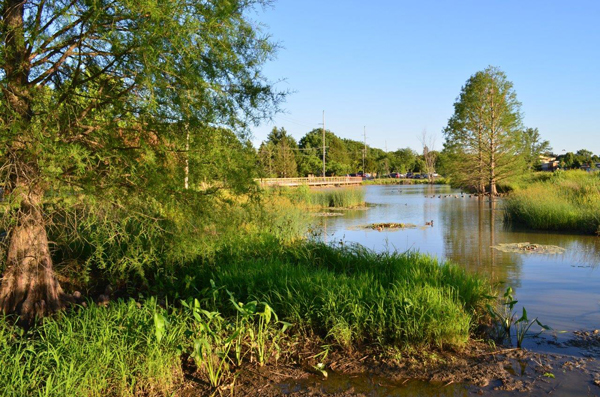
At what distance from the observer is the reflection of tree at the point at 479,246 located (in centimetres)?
909

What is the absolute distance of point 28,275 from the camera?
208 inches

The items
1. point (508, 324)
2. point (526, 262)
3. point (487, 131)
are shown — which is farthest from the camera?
point (487, 131)

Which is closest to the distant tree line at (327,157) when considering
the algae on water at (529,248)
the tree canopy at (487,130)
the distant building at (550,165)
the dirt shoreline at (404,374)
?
the tree canopy at (487,130)

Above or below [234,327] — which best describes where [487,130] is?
above

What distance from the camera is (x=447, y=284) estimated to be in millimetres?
5590

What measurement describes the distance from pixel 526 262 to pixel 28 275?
9305 mm

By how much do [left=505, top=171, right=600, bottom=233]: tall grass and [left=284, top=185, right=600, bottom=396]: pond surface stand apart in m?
0.58

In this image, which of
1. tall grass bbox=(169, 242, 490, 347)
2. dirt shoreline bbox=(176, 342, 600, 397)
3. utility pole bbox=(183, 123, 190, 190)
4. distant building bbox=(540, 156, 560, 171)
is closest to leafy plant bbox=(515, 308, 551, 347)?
dirt shoreline bbox=(176, 342, 600, 397)

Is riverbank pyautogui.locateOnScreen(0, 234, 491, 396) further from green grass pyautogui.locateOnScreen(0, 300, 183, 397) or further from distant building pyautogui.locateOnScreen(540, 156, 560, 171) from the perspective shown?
distant building pyautogui.locateOnScreen(540, 156, 560, 171)

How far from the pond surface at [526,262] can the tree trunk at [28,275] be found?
339 centimetres

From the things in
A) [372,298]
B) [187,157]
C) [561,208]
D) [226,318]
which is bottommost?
[226,318]

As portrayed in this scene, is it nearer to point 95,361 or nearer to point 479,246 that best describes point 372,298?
point 95,361

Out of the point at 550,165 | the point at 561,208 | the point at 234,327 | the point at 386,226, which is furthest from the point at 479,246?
the point at 550,165

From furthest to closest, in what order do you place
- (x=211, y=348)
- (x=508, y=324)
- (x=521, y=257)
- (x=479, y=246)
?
1. (x=479, y=246)
2. (x=521, y=257)
3. (x=508, y=324)
4. (x=211, y=348)
